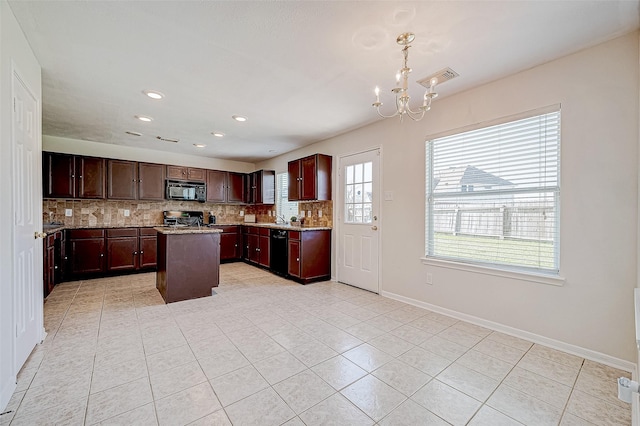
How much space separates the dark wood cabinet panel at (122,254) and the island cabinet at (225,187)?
175cm

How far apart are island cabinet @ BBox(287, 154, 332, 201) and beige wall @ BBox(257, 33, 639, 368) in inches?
88.8

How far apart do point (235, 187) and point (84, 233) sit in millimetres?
2932

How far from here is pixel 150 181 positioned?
5.45 metres

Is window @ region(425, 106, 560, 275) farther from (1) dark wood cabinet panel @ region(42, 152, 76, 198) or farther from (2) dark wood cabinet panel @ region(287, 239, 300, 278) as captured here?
(1) dark wood cabinet panel @ region(42, 152, 76, 198)

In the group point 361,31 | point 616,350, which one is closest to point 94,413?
point 361,31

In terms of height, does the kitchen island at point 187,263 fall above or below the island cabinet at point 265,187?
below

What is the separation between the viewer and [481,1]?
1723mm

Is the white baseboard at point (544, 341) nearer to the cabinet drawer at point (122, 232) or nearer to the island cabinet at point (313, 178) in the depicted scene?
the island cabinet at point (313, 178)

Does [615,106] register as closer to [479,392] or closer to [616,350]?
[616,350]

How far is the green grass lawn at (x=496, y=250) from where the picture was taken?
247 cm

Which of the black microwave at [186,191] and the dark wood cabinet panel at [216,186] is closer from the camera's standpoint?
the black microwave at [186,191]

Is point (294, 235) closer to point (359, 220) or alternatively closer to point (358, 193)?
point (359, 220)

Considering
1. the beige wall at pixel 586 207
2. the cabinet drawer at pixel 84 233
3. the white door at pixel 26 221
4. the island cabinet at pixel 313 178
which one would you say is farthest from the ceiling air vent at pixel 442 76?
the cabinet drawer at pixel 84 233

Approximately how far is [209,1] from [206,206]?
5312 mm
